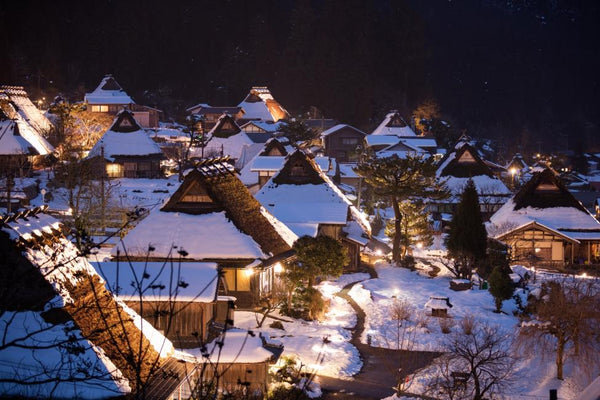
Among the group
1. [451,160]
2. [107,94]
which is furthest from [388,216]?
[107,94]

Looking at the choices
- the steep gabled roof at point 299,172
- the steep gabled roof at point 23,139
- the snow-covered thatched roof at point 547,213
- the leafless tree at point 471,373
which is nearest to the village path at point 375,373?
the leafless tree at point 471,373

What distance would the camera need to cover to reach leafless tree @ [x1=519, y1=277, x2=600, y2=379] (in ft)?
49.7

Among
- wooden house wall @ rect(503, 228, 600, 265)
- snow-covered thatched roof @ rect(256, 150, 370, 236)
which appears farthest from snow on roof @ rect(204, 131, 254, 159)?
wooden house wall @ rect(503, 228, 600, 265)

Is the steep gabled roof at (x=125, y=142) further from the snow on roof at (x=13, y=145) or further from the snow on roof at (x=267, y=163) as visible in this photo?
the snow on roof at (x=267, y=163)

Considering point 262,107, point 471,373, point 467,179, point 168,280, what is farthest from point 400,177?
point 262,107

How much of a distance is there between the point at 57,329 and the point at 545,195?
2667 cm

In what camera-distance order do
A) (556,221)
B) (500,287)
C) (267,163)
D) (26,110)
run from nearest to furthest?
1. (500,287)
2. (556,221)
3. (267,163)
4. (26,110)

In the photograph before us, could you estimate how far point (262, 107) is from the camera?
61125mm

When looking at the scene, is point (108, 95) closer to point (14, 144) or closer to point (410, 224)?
point (14, 144)

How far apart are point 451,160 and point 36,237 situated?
3369 centimetres

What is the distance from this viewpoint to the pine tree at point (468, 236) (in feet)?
84.5

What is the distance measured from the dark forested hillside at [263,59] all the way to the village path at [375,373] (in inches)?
1850

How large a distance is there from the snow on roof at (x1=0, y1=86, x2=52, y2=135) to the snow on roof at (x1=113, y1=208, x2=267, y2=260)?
81.1 ft

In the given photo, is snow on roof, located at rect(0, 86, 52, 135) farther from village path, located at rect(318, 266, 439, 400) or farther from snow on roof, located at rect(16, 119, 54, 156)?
village path, located at rect(318, 266, 439, 400)
